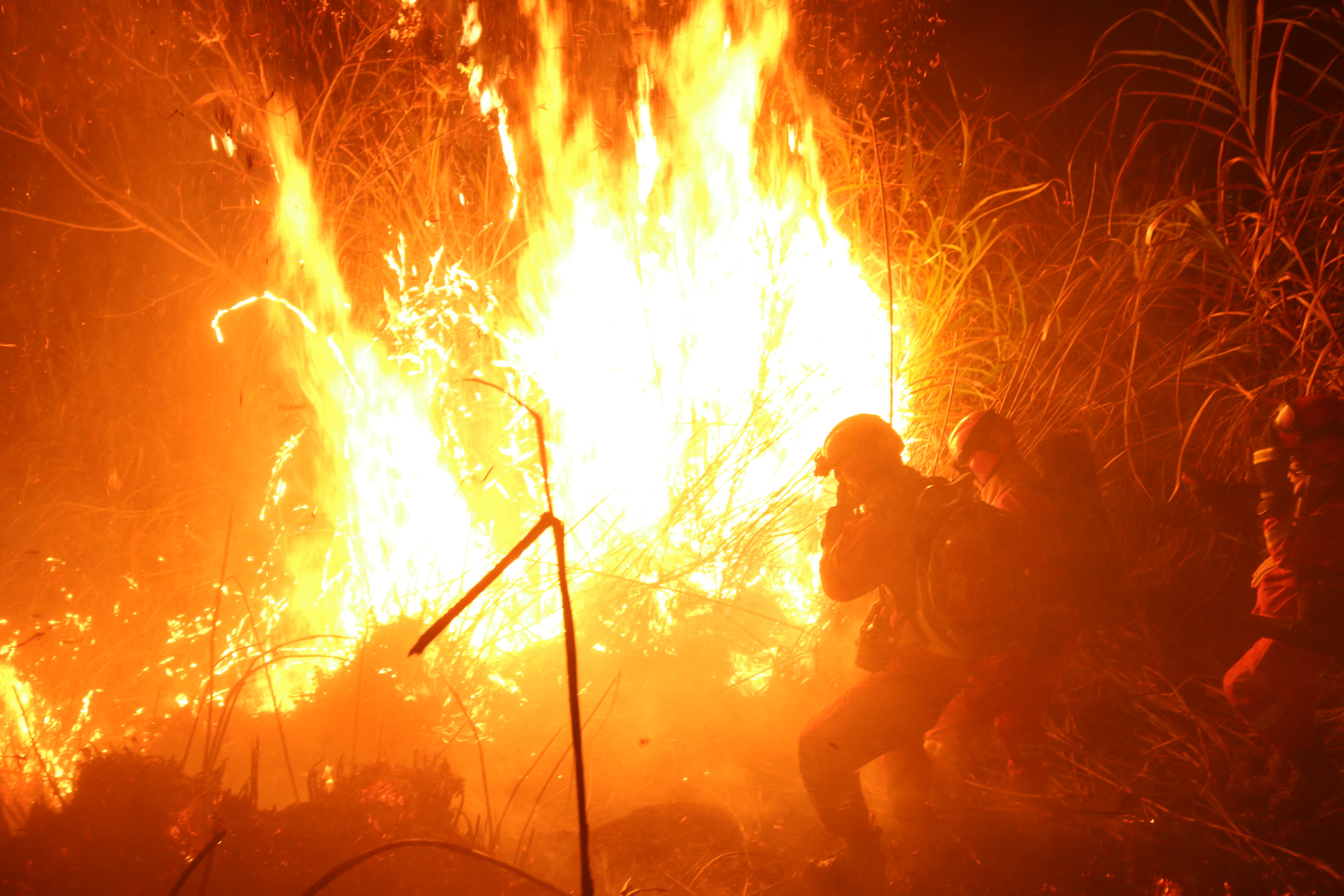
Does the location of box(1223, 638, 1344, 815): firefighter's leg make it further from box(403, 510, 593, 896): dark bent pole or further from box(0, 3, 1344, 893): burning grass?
box(403, 510, 593, 896): dark bent pole

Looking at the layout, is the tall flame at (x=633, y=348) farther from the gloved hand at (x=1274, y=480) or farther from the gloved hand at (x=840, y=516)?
the gloved hand at (x=1274, y=480)

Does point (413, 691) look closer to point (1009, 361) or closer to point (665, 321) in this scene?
point (665, 321)

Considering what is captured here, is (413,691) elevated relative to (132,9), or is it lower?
lower

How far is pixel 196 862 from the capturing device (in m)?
1.38

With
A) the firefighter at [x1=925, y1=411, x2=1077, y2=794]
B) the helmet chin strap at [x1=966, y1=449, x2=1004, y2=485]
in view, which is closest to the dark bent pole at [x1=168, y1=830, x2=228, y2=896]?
the firefighter at [x1=925, y1=411, x2=1077, y2=794]

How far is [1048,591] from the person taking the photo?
2.89 meters

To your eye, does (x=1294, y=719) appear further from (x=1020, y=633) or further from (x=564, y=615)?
(x=564, y=615)

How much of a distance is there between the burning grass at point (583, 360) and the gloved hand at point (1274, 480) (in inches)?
25.5

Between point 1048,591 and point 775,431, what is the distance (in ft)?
5.50

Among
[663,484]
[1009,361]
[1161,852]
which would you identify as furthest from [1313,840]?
[663,484]

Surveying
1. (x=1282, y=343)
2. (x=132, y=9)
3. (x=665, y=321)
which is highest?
(x=132, y=9)

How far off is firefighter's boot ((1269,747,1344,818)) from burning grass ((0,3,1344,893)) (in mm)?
564

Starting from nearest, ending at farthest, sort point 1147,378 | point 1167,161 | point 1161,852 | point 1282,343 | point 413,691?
point 1161,852, point 413,691, point 1282,343, point 1147,378, point 1167,161

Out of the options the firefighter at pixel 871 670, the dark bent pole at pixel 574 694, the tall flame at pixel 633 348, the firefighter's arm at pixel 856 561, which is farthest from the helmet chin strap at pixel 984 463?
the dark bent pole at pixel 574 694
